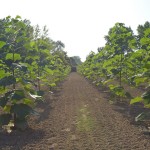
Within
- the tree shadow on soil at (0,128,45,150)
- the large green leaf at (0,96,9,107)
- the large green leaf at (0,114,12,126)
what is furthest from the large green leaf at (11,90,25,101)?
the tree shadow on soil at (0,128,45,150)

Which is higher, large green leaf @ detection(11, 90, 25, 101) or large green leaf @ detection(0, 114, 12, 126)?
large green leaf @ detection(11, 90, 25, 101)

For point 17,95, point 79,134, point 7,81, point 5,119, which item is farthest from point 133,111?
point 7,81

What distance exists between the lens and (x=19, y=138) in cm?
783

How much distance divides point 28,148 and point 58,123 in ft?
8.79

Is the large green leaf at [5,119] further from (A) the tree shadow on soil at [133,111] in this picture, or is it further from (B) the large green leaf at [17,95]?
(A) the tree shadow on soil at [133,111]

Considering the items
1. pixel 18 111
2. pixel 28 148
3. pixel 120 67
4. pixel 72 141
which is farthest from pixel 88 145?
pixel 120 67

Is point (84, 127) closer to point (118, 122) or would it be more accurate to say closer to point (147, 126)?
point (118, 122)

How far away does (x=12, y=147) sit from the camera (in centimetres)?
703

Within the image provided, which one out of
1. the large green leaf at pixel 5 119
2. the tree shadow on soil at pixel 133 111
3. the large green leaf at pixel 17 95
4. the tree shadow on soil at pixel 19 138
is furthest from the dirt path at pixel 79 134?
the large green leaf at pixel 17 95

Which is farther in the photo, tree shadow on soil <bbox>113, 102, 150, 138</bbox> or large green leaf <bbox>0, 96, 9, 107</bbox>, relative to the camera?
tree shadow on soil <bbox>113, 102, 150, 138</bbox>

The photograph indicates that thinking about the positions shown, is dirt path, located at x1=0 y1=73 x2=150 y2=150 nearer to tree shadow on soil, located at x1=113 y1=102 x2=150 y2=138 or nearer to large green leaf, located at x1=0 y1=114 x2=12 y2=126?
tree shadow on soil, located at x1=113 y1=102 x2=150 y2=138

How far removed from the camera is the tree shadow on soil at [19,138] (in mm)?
7196

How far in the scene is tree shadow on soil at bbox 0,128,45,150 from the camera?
23.6 ft

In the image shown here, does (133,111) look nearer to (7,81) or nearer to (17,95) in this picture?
(17,95)
